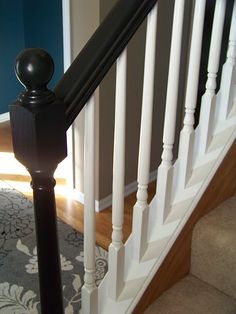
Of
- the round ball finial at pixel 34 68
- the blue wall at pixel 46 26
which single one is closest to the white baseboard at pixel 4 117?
the blue wall at pixel 46 26

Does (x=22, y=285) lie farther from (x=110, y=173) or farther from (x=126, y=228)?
(x=110, y=173)

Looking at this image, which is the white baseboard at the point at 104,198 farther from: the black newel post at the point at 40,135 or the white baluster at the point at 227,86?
the black newel post at the point at 40,135

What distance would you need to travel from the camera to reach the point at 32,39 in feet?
11.9

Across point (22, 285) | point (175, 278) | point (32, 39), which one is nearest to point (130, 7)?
point (175, 278)

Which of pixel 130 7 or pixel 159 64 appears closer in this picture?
pixel 130 7

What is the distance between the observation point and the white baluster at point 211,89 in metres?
1.11

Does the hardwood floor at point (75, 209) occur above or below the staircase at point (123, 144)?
below

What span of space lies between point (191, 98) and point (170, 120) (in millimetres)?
94

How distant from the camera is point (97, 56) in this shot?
812 mm

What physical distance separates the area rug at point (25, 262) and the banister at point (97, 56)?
3.89ft

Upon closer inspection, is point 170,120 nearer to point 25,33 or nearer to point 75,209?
point 75,209

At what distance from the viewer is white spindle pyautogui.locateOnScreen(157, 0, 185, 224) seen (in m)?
0.98

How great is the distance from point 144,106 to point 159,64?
162cm

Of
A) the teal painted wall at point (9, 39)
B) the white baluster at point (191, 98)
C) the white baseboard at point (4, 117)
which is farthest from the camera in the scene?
the white baseboard at point (4, 117)
